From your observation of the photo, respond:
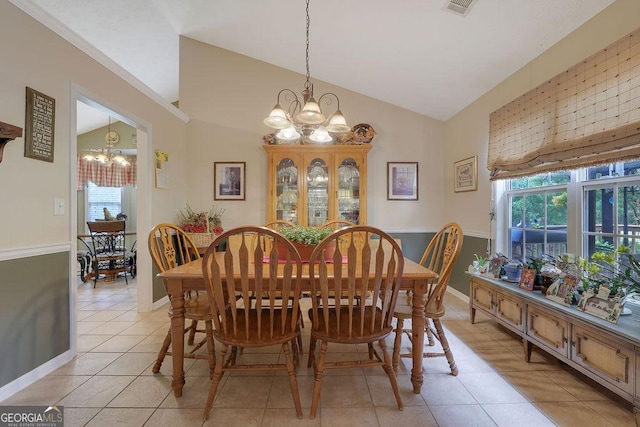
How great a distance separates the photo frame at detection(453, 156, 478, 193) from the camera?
320cm

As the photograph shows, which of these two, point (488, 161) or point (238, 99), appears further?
point (238, 99)

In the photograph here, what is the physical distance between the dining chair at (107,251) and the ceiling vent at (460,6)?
4796 millimetres

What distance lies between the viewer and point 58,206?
6.27 feet

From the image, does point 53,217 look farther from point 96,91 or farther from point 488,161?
point 488,161

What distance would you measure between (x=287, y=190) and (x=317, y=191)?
1.31 ft

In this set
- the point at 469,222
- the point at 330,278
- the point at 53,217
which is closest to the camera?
the point at 330,278

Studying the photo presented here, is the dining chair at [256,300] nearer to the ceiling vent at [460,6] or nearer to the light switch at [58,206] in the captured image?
the light switch at [58,206]

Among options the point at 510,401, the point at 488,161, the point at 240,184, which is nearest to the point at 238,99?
the point at 240,184

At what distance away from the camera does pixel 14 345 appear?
1.63 meters

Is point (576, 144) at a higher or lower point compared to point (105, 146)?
lower

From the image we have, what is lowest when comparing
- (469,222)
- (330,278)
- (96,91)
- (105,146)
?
(330,278)

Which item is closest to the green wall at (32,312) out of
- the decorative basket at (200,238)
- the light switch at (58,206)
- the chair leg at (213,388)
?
the light switch at (58,206)

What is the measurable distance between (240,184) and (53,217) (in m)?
2.14

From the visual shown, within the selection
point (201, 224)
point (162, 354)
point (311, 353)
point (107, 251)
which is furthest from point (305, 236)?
point (107, 251)
